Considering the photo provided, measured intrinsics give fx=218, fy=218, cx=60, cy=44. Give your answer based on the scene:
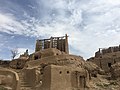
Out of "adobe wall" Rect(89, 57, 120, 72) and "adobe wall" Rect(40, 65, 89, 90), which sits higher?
"adobe wall" Rect(89, 57, 120, 72)

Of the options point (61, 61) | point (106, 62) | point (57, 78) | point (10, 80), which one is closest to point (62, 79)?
point (57, 78)

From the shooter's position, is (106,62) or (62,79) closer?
(62,79)

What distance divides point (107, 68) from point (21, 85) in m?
19.4

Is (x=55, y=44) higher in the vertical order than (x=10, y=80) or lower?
higher

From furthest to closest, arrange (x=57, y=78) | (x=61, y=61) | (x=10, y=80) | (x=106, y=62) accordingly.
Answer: (x=106, y=62) < (x=61, y=61) < (x=10, y=80) < (x=57, y=78)

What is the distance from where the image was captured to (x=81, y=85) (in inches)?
991

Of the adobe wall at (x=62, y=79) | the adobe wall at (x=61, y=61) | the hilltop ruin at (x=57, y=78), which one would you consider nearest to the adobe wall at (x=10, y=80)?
the hilltop ruin at (x=57, y=78)

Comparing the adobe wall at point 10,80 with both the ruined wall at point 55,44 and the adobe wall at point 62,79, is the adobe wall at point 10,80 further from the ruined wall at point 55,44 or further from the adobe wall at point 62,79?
the ruined wall at point 55,44

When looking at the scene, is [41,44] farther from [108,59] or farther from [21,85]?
[21,85]

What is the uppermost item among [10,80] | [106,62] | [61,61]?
[106,62]

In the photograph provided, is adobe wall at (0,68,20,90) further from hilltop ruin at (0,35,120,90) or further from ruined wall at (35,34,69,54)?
ruined wall at (35,34,69,54)

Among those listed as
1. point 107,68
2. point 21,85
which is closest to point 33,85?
point 21,85

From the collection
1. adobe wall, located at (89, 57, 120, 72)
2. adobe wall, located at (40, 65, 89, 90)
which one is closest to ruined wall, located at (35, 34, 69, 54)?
adobe wall, located at (89, 57, 120, 72)

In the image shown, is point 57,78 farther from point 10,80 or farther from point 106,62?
point 106,62
